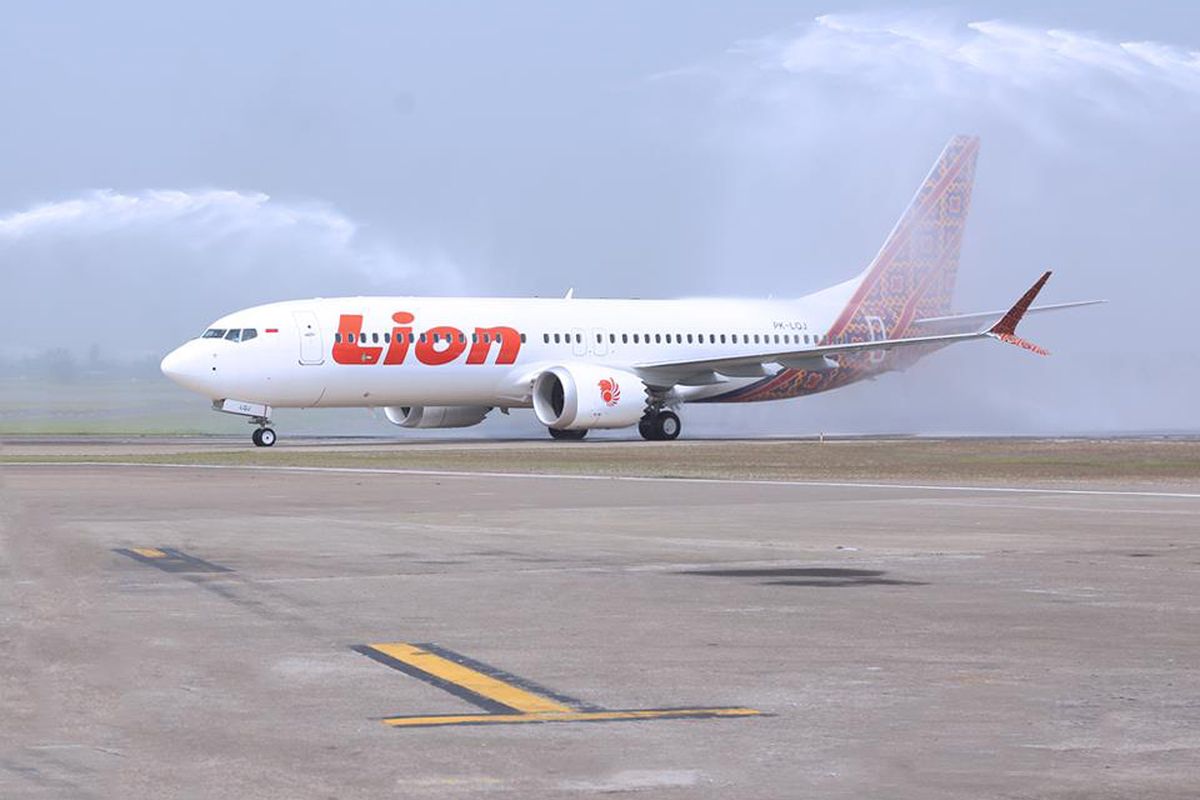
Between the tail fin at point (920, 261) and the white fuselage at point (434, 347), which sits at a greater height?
the tail fin at point (920, 261)

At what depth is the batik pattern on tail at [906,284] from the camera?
200ft

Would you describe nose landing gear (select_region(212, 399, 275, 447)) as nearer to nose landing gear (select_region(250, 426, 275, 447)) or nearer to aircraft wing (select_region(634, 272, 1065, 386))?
nose landing gear (select_region(250, 426, 275, 447))

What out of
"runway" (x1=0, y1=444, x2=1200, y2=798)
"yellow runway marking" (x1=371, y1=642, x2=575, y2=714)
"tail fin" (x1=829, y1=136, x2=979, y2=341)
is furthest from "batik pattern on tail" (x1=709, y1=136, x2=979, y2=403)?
"yellow runway marking" (x1=371, y1=642, x2=575, y2=714)

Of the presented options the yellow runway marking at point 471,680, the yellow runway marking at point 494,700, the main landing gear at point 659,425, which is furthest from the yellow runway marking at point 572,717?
the main landing gear at point 659,425

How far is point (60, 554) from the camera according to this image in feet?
57.2

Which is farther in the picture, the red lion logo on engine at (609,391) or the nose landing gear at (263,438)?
the red lion logo on engine at (609,391)

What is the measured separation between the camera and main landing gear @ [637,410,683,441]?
56219 mm

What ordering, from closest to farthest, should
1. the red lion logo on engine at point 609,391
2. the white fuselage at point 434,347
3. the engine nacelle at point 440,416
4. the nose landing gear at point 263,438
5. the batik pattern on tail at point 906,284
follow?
the nose landing gear at point 263,438 → the white fuselage at point 434,347 → the red lion logo on engine at point 609,391 → the engine nacelle at point 440,416 → the batik pattern on tail at point 906,284

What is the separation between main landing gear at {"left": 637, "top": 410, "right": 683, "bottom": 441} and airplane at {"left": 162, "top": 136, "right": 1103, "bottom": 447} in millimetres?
40

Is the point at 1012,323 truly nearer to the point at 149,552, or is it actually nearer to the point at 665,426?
the point at 665,426

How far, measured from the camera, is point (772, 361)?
55.3m

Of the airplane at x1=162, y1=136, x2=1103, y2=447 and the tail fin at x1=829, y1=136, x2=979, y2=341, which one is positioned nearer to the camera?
the airplane at x1=162, y1=136, x2=1103, y2=447

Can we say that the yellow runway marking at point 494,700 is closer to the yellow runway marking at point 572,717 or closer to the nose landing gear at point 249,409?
the yellow runway marking at point 572,717

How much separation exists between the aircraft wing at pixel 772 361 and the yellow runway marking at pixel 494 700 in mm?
43282
